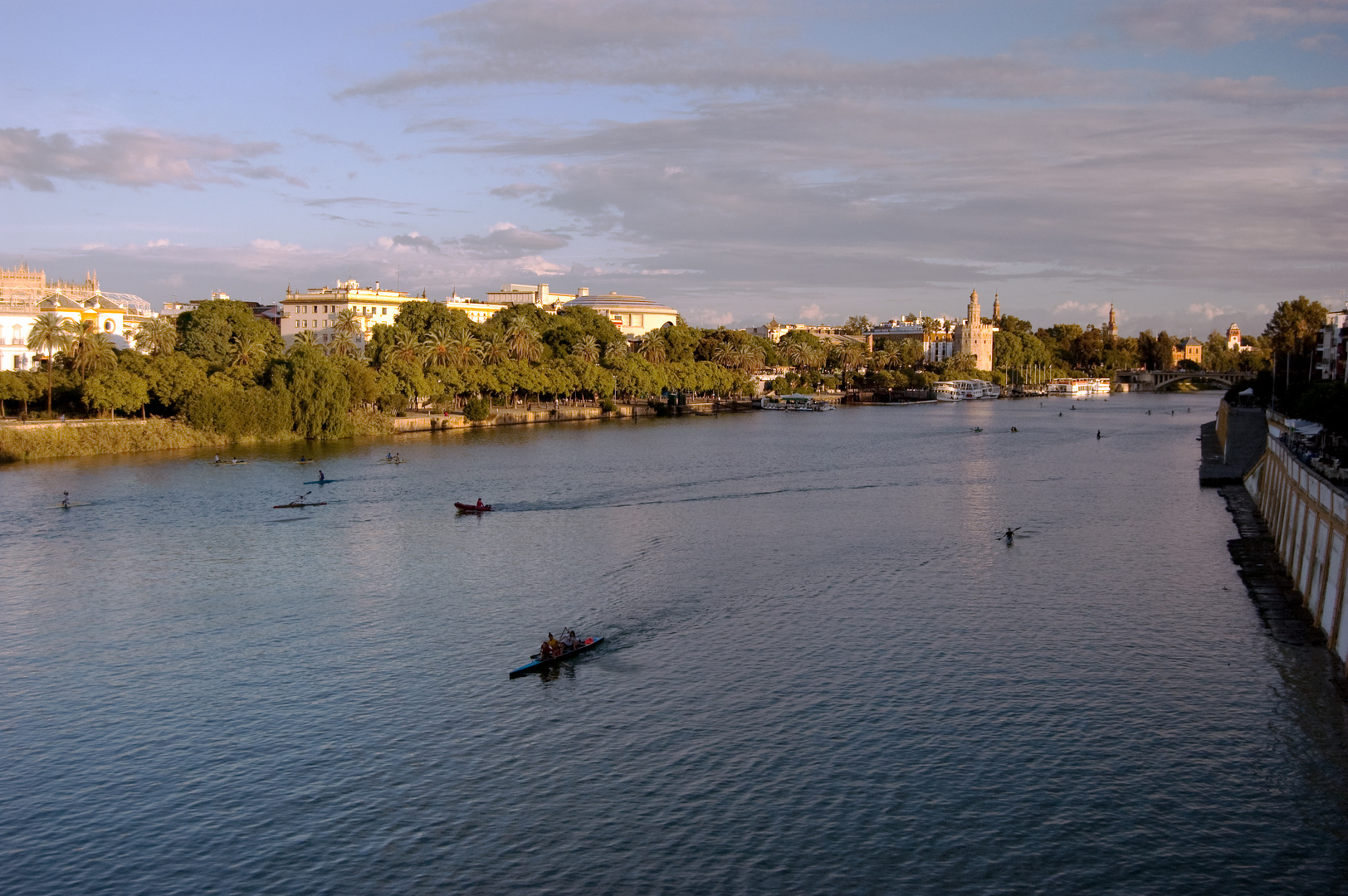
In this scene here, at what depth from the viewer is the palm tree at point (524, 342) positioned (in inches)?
5930

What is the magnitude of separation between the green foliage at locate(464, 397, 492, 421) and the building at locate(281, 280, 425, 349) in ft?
190

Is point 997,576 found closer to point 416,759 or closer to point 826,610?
point 826,610

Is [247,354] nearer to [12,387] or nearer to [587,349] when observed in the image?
[12,387]

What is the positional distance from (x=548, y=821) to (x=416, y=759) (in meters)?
4.98

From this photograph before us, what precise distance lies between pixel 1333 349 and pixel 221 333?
432 feet

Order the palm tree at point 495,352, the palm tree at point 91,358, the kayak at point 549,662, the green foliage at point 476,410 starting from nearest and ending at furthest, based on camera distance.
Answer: the kayak at point 549,662
the palm tree at point 91,358
the green foliage at point 476,410
the palm tree at point 495,352

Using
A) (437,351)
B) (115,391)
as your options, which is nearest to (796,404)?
(437,351)

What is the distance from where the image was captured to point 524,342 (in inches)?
5945

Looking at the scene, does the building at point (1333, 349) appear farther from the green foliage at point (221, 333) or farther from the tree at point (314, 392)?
the green foliage at point (221, 333)

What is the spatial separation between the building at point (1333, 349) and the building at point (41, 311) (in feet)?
446

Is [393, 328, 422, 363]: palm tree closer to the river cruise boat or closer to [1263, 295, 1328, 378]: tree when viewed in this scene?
the river cruise boat

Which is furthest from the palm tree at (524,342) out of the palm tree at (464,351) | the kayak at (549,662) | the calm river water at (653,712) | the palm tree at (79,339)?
the kayak at (549,662)

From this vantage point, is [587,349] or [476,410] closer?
[476,410]

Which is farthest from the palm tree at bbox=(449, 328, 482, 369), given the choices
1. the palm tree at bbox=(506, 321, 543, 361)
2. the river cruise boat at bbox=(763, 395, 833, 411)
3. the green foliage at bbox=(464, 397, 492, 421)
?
the river cruise boat at bbox=(763, 395, 833, 411)
